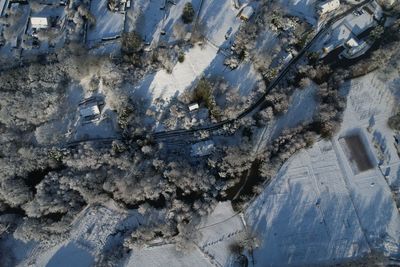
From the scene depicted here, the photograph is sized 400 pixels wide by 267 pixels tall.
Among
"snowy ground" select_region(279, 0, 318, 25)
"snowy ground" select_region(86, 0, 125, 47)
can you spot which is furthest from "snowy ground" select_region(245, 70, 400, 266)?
"snowy ground" select_region(86, 0, 125, 47)

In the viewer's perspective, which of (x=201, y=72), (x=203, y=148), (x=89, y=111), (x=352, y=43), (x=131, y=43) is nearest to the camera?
(x=203, y=148)

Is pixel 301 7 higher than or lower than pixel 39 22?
lower

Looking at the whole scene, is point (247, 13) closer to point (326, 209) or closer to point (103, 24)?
point (103, 24)

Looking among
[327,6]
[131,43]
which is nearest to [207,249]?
[131,43]

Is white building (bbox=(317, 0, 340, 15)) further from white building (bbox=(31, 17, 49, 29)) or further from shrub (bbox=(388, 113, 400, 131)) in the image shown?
white building (bbox=(31, 17, 49, 29))

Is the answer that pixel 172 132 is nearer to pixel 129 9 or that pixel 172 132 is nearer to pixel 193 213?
pixel 193 213

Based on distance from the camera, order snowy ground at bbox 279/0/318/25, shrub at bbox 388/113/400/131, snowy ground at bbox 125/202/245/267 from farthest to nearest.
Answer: snowy ground at bbox 279/0/318/25
shrub at bbox 388/113/400/131
snowy ground at bbox 125/202/245/267
